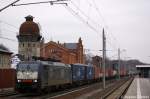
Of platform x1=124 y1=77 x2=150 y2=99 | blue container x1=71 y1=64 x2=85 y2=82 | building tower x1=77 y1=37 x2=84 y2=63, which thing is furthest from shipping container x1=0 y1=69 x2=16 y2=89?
building tower x1=77 y1=37 x2=84 y2=63

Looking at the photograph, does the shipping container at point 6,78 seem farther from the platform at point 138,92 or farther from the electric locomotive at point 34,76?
the platform at point 138,92

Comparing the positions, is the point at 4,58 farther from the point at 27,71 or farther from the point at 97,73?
the point at 97,73

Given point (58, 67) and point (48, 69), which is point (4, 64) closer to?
point (58, 67)

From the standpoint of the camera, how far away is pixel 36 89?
107ft

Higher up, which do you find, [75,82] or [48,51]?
[48,51]

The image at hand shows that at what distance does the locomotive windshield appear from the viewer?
33.4m

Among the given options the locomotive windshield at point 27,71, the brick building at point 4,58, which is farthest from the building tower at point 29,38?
the locomotive windshield at point 27,71

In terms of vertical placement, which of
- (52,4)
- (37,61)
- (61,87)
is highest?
(52,4)

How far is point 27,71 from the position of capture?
3362 cm

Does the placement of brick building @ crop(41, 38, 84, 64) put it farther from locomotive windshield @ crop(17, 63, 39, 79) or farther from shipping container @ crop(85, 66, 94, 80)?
locomotive windshield @ crop(17, 63, 39, 79)

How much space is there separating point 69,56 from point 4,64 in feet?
186

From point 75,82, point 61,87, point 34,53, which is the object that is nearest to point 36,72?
point 61,87

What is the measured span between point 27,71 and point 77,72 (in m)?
23.0

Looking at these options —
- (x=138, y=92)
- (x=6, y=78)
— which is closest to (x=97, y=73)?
(x=6, y=78)
